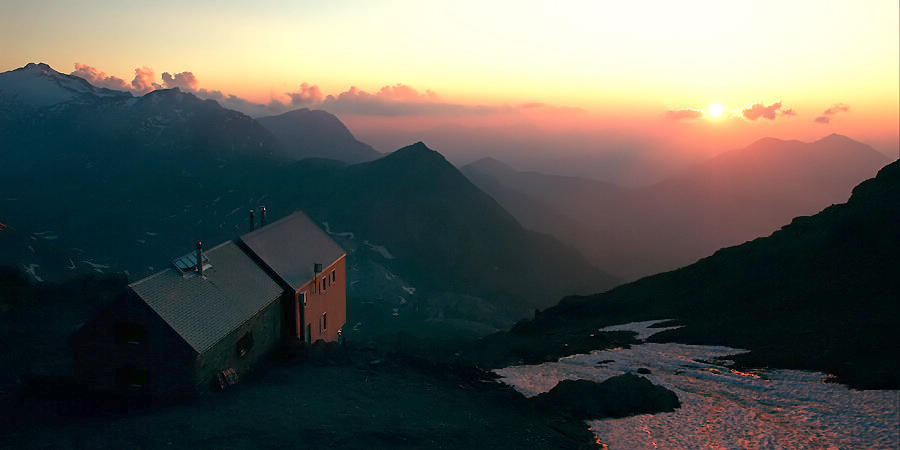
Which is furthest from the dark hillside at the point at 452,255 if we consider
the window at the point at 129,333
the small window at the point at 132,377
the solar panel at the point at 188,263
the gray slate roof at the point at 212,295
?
the window at the point at 129,333

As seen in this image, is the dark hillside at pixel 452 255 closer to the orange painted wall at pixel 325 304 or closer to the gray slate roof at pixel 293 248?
the orange painted wall at pixel 325 304

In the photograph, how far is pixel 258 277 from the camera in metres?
38.9

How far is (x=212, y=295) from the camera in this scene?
33125 mm

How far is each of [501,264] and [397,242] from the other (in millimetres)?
38333

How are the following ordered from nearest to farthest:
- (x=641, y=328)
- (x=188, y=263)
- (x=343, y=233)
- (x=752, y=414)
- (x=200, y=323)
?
(x=752, y=414), (x=200, y=323), (x=188, y=263), (x=641, y=328), (x=343, y=233)

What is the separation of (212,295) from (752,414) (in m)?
31.1

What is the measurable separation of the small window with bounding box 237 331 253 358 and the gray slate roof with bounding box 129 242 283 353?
1.22m

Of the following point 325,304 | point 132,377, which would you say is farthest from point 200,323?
point 325,304

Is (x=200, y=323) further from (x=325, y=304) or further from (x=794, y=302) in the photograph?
(x=794, y=302)

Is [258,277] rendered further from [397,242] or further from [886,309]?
[397,242]

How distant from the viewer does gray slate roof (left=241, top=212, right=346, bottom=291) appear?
41.3 metres

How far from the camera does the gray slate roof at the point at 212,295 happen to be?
29.3 m

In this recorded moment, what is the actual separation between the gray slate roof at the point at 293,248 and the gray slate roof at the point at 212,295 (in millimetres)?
1361

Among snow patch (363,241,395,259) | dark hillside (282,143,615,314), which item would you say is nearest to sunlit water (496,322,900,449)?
dark hillside (282,143,615,314)
